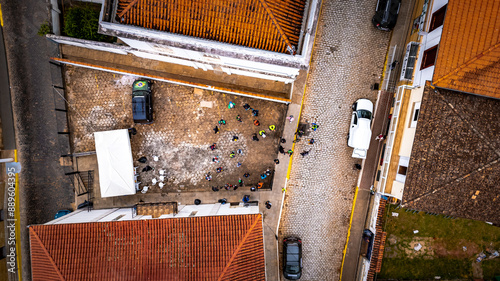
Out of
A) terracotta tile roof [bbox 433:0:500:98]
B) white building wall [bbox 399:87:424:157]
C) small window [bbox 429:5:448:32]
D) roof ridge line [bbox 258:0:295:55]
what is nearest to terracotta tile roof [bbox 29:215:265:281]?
roof ridge line [bbox 258:0:295:55]

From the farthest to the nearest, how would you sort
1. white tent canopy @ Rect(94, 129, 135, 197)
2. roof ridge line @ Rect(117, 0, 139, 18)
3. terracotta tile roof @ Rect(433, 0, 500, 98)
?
white tent canopy @ Rect(94, 129, 135, 197)
terracotta tile roof @ Rect(433, 0, 500, 98)
roof ridge line @ Rect(117, 0, 139, 18)

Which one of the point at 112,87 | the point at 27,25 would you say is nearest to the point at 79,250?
the point at 112,87

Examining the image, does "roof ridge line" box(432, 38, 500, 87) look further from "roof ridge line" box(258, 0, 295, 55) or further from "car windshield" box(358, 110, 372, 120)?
"roof ridge line" box(258, 0, 295, 55)

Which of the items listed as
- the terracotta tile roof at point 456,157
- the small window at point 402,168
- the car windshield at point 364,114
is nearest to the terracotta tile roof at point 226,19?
the car windshield at point 364,114

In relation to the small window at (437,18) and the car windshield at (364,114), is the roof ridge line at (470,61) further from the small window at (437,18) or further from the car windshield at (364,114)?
the car windshield at (364,114)

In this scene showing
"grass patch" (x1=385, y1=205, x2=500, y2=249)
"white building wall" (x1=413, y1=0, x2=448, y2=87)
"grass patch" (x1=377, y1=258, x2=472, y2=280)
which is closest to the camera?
"white building wall" (x1=413, y1=0, x2=448, y2=87)

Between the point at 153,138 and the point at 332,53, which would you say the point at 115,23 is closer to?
the point at 153,138
